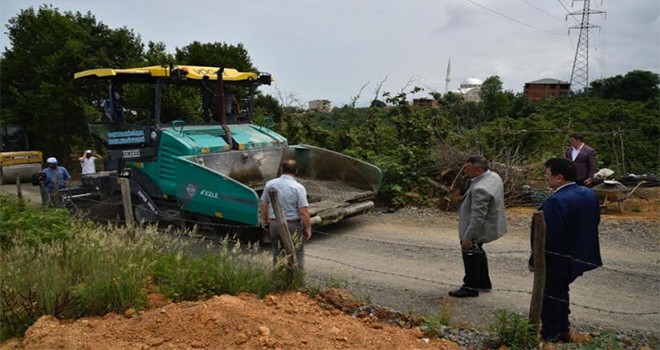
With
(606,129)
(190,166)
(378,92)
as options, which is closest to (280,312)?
(190,166)

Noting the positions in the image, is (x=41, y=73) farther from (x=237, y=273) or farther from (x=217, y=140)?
(x=237, y=273)

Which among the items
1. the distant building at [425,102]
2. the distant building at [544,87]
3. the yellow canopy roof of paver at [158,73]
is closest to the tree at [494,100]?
the distant building at [425,102]

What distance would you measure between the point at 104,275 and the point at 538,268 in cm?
364

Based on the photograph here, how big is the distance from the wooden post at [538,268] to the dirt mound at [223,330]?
0.64m

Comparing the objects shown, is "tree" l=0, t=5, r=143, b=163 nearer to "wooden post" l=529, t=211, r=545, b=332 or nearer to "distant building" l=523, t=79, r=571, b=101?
"wooden post" l=529, t=211, r=545, b=332

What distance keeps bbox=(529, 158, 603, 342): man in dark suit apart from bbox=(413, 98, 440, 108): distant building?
9.14m

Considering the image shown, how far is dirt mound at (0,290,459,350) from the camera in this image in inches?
155

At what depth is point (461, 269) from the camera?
6.37 m

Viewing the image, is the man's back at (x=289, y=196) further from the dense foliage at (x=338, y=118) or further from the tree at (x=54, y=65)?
the tree at (x=54, y=65)

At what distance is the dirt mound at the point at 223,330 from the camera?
→ 12.9 ft

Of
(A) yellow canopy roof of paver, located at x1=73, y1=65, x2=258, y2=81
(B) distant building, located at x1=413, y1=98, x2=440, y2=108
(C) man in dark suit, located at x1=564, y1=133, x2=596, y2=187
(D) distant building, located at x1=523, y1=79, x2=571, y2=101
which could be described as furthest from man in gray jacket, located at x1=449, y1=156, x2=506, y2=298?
(D) distant building, located at x1=523, y1=79, x2=571, y2=101

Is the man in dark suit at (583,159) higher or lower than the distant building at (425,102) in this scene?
lower

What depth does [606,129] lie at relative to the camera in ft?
75.0

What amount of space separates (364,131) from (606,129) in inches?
589
